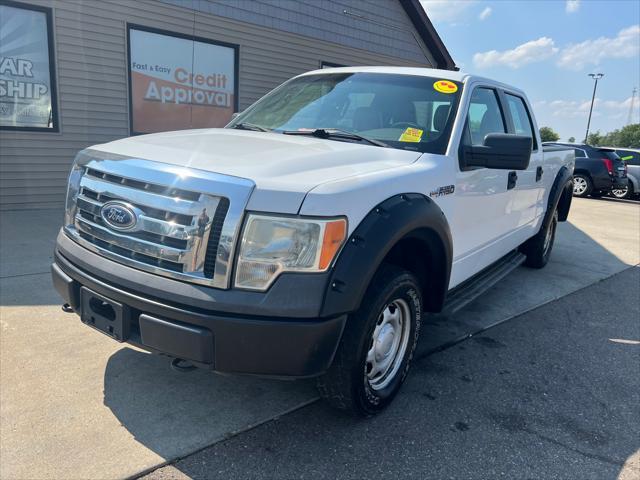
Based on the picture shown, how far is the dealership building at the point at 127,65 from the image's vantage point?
710cm

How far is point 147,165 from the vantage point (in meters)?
2.37

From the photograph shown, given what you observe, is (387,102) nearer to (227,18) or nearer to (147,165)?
(147,165)

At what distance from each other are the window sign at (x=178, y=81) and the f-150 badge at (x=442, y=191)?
21.6 ft

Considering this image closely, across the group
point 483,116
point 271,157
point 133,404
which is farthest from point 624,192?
point 133,404

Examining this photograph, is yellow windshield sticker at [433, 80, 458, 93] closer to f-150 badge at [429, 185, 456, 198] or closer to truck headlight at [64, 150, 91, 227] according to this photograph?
f-150 badge at [429, 185, 456, 198]

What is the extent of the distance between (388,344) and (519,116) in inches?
123

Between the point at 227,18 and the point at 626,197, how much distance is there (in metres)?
14.5

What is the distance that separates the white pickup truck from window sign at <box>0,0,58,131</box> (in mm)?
5133

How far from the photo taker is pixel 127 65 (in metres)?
8.00

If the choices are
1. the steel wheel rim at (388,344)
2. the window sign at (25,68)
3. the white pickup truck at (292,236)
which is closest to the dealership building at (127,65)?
Result: the window sign at (25,68)

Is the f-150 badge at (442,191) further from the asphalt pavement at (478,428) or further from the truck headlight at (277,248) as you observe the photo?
the asphalt pavement at (478,428)

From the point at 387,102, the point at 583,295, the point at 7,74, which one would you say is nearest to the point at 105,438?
the point at 387,102

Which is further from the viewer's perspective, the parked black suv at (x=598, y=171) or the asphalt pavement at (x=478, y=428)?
the parked black suv at (x=598, y=171)

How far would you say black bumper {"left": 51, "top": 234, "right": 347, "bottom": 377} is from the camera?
211cm
